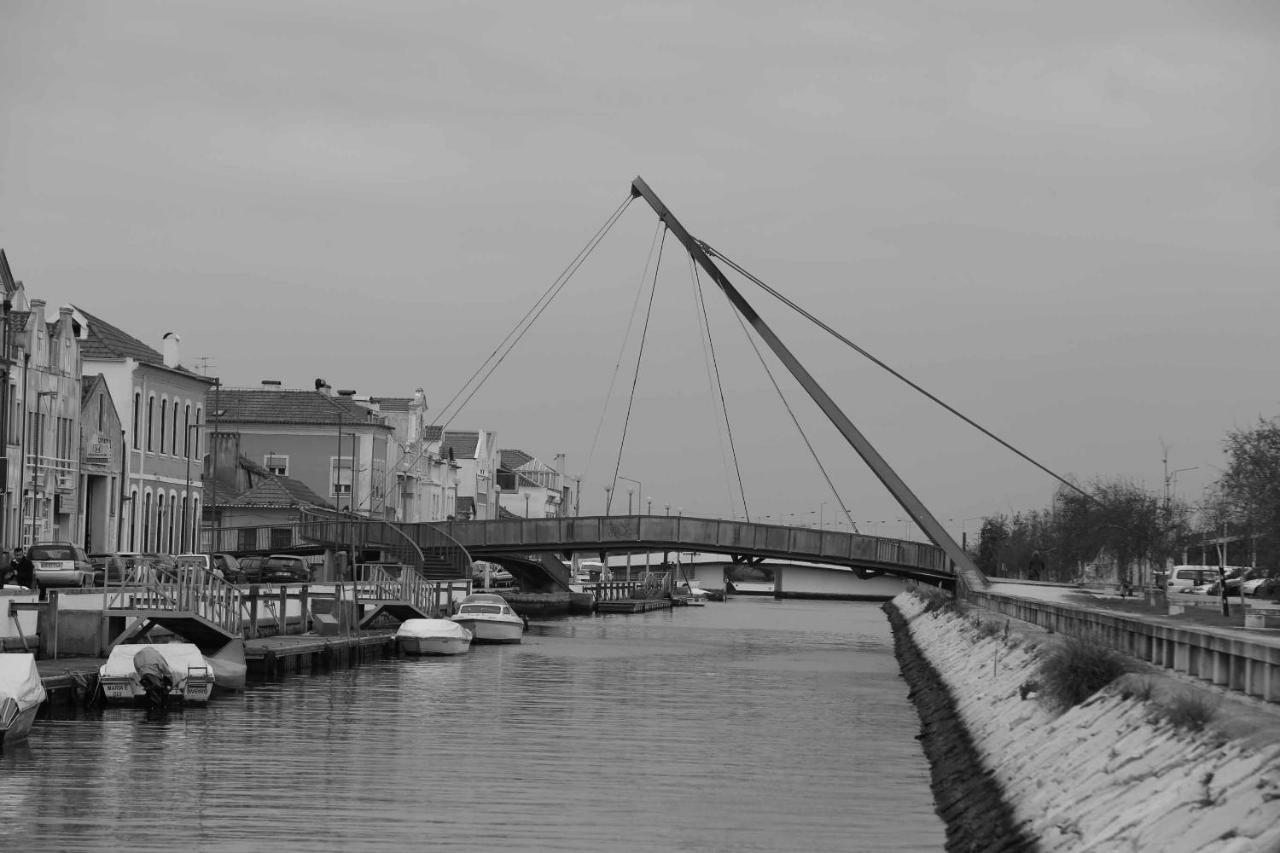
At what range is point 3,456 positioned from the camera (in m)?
70.0

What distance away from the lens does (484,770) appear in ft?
115

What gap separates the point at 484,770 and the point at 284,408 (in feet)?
311

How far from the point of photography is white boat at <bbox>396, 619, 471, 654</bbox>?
7338cm

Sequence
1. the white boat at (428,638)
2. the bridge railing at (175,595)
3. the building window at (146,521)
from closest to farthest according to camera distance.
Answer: the bridge railing at (175,595) → the white boat at (428,638) → the building window at (146,521)

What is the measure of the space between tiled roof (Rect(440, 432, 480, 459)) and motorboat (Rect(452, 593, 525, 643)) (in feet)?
300

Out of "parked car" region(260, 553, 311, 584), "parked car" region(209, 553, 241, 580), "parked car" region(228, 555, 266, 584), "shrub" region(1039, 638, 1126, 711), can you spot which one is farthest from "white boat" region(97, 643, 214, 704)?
"parked car" region(260, 553, 311, 584)

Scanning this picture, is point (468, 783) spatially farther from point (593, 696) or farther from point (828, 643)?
point (828, 643)

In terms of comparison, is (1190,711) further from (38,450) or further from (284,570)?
(284,570)

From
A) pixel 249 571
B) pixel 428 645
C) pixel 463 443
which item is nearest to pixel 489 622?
pixel 428 645

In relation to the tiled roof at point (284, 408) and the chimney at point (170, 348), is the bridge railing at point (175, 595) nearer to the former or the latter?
the chimney at point (170, 348)

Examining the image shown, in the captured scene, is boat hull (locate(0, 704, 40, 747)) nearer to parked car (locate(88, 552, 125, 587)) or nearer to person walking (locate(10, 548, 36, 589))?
parked car (locate(88, 552, 125, 587))

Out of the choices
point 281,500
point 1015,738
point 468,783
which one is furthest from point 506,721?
point 281,500

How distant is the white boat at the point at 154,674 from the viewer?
43.1 m

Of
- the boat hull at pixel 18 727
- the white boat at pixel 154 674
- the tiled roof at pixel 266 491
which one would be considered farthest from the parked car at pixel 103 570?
the tiled roof at pixel 266 491
